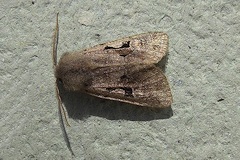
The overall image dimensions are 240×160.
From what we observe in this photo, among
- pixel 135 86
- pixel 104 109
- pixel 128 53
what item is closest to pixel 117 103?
pixel 104 109

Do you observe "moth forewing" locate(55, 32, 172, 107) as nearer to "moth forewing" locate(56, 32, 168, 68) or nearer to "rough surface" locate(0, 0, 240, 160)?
"moth forewing" locate(56, 32, 168, 68)

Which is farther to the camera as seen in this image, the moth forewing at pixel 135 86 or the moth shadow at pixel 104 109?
the moth shadow at pixel 104 109

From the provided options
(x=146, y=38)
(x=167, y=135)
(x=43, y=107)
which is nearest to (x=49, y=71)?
(x=43, y=107)

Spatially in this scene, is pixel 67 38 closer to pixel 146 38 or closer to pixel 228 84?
pixel 146 38

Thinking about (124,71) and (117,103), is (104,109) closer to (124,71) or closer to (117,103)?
(117,103)

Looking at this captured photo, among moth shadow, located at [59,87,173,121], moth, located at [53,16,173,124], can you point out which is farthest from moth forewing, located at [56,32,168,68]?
moth shadow, located at [59,87,173,121]

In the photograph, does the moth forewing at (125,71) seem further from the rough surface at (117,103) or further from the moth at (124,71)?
the rough surface at (117,103)

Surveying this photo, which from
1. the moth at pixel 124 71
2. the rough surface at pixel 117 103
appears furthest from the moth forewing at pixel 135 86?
the rough surface at pixel 117 103
